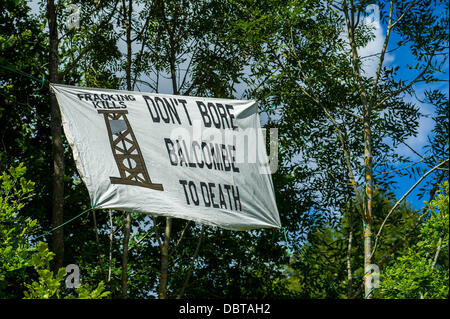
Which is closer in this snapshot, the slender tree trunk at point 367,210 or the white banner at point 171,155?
the white banner at point 171,155

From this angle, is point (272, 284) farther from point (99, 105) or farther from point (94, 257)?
point (99, 105)

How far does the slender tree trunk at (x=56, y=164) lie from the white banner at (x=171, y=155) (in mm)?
5398

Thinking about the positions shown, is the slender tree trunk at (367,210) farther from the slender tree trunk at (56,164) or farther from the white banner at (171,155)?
the slender tree trunk at (56,164)

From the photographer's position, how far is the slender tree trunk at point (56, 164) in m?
10.9

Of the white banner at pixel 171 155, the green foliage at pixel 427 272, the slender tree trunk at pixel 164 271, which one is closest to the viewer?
the white banner at pixel 171 155

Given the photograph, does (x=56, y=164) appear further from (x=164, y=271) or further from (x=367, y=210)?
(x=367, y=210)

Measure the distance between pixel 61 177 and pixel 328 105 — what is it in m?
5.86

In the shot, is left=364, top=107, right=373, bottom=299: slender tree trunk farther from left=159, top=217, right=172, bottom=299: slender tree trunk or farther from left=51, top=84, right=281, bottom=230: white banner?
left=159, top=217, right=172, bottom=299: slender tree trunk

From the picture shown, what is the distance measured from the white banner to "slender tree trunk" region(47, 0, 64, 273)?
5.40m

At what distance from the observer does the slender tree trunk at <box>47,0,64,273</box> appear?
10.9m

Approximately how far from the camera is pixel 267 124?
1252 centimetres

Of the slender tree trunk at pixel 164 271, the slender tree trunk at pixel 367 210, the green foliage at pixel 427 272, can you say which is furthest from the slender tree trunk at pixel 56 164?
the green foliage at pixel 427 272
